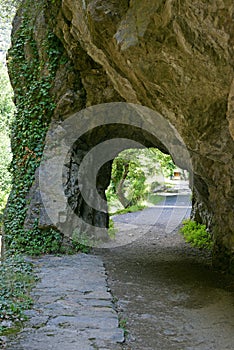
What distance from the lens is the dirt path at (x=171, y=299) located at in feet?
13.0

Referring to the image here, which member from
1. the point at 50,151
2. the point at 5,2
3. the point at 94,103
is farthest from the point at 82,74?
the point at 5,2

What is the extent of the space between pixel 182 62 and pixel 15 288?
11.5 feet

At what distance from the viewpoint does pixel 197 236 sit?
10719 millimetres

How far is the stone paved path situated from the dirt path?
24cm

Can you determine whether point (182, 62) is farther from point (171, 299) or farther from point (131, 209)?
point (131, 209)

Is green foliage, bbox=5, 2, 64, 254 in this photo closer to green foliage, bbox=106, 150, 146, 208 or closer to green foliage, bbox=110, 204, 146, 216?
green foliage, bbox=106, 150, 146, 208

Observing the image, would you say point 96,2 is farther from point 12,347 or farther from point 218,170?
point 12,347

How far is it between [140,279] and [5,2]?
10308 mm

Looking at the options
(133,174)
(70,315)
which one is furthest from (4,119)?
(70,315)

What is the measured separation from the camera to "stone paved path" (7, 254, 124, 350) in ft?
11.4

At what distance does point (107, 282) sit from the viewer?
5.93 metres

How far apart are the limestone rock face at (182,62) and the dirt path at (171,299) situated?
1.08 metres

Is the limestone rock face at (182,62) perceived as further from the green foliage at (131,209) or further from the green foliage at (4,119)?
the green foliage at (4,119)

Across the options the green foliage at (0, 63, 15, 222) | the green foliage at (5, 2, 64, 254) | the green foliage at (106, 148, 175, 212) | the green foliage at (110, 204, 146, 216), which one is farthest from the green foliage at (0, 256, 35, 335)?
the green foliage at (0, 63, 15, 222)
